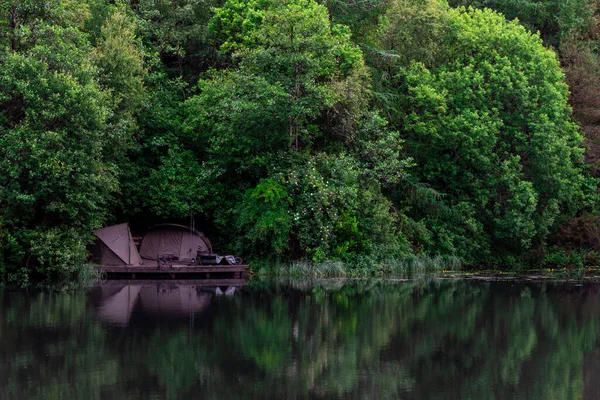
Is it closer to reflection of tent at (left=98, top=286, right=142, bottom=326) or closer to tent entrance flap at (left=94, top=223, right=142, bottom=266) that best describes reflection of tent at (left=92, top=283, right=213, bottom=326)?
reflection of tent at (left=98, top=286, right=142, bottom=326)

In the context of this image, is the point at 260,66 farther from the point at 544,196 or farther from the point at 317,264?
the point at 544,196

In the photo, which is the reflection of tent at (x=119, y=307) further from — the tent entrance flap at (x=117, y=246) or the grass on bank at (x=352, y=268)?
the grass on bank at (x=352, y=268)

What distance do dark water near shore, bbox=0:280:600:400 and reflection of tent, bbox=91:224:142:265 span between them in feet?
26.8

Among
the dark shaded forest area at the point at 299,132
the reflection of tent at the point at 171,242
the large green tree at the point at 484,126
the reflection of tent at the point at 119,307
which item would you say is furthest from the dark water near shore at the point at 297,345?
the large green tree at the point at 484,126

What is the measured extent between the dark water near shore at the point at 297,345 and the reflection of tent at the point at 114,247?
816cm

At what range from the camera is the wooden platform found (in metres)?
35.6

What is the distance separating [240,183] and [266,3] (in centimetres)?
847

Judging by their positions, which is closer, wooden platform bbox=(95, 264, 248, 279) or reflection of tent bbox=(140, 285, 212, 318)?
reflection of tent bbox=(140, 285, 212, 318)

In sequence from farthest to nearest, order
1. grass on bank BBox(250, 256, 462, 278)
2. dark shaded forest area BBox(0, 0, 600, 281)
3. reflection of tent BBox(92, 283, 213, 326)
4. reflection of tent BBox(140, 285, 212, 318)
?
grass on bank BBox(250, 256, 462, 278), dark shaded forest area BBox(0, 0, 600, 281), reflection of tent BBox(140, 285, 212, 318), reflection of tent BBox(92, 283, 213, 326)

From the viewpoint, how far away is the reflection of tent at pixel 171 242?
39.7m

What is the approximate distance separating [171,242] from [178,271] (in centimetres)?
405

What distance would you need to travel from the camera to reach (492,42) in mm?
42812

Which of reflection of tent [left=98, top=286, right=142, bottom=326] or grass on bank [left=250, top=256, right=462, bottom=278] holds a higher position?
grass on bank [left=250, top=256, right=462, bottom=278]

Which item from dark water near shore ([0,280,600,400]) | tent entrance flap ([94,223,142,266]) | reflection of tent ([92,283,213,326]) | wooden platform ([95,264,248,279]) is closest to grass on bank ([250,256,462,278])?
wooden platform ([95,264,248,279])
